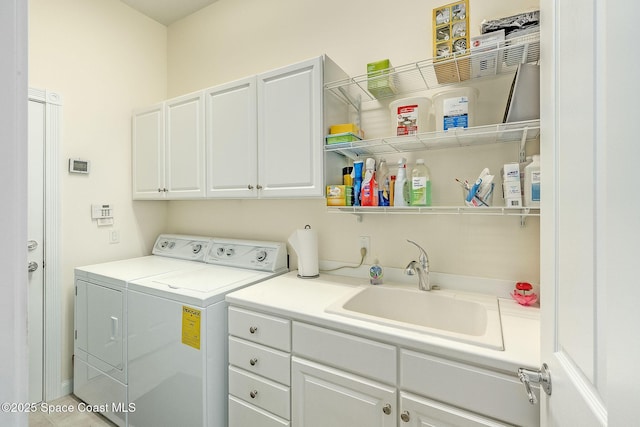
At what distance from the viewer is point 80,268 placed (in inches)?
82.8

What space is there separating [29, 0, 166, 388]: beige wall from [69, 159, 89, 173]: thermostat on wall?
0.04m

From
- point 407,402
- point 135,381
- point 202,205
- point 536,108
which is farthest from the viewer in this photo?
point 202,205

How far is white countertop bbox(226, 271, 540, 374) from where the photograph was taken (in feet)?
3.08

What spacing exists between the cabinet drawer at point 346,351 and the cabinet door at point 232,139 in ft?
3.26

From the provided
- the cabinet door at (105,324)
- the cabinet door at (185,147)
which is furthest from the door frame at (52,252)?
the cabinet door at (185,147)

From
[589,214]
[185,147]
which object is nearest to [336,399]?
[589,214]

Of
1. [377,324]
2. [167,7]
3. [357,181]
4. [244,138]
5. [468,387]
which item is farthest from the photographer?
[167,7]

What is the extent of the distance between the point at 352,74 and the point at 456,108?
799 millimetres

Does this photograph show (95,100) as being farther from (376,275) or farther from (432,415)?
(432,415)

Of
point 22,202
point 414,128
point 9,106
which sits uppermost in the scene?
point 414,128

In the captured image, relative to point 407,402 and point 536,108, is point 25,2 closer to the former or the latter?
point 407,402

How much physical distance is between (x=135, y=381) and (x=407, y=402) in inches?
63.2

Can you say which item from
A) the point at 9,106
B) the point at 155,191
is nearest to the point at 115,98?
the point at 155,191

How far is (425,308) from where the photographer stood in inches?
60.2
